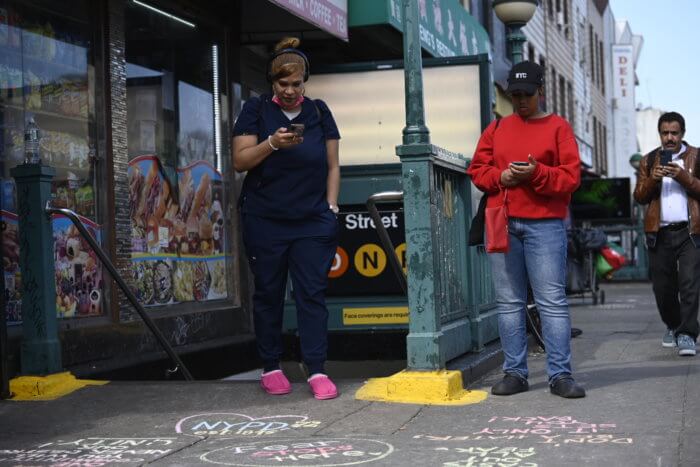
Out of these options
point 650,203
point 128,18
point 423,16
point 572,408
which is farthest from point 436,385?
point 423,16

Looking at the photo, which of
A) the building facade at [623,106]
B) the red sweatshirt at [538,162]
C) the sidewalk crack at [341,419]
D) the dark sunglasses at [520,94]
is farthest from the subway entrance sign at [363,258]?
the building facade at [623,106]

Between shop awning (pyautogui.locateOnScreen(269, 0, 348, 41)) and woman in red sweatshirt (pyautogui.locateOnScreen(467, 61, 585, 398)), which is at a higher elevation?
shop awning (pyautogui.locateOnScreen(269, 0, 348, 41))

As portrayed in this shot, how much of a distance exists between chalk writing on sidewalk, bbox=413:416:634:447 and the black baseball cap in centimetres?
174

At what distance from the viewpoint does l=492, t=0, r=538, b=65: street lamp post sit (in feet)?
38.3

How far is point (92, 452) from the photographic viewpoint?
5027 mm

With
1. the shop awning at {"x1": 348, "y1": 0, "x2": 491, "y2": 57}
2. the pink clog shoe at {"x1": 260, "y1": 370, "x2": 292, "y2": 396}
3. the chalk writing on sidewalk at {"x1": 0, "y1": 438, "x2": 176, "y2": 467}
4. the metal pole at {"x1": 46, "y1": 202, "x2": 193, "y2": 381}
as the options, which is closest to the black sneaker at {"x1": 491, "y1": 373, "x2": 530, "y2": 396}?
the pink clog shoe at {"x1": 260, "y1": 370, "x2": 292, "y2": 396}

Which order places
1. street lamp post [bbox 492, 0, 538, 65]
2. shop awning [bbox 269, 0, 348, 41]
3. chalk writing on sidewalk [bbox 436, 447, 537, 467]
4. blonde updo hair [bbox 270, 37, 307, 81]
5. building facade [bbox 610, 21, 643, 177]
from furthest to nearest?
building facade [bbox 610, 21, 643, 177]
street lamp post [bbox 492, 0, 538, 65]
shop awning [bbox 269, 0, 348, 41]
blonde updo hair [bbox 270, 37, 307, 81]
chalk writing on sidewalk [bbox 436, 447, 537, 467]

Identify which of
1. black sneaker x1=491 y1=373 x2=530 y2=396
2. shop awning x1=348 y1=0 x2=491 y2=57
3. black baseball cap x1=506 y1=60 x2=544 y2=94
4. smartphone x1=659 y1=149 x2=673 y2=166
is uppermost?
shop awning x1=348 y1=0 x2=491 y2=57

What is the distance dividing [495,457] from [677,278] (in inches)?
177

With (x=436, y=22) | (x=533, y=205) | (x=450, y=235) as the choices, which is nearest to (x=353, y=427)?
(x=533, y=205)

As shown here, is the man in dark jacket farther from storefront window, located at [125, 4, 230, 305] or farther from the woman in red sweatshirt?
storefront window, located at [125, 4, 230, 305]

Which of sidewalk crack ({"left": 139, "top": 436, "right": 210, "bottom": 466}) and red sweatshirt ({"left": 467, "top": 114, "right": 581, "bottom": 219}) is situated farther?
red sweatshirt ({"left": 467, "top": 114, "right": 581, "bottom": 219})

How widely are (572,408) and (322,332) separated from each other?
144 cm

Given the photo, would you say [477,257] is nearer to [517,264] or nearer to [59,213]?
[517,264]
